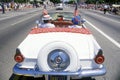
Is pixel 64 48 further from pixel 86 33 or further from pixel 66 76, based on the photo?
pixel 86 33

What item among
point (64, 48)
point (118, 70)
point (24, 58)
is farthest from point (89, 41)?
point (118, 70)

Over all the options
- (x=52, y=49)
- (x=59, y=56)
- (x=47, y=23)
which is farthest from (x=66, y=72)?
(x=47, y=23)

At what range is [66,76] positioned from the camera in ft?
17.1

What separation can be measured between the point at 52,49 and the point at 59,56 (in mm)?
185

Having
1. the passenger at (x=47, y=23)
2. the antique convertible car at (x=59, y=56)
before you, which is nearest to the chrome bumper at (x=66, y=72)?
the antique convertible car at (x=59, y=56)

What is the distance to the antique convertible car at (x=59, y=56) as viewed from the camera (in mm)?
5234

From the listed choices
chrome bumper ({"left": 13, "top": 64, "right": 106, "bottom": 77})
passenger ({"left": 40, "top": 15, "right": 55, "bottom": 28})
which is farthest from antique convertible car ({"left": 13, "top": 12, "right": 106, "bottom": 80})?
passenger ({"left": 40, "top": 15, "right": 55, "bottom": 28})

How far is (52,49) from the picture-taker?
207 inches

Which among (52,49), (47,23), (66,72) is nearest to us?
(66,72)

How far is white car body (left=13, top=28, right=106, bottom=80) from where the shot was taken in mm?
5238

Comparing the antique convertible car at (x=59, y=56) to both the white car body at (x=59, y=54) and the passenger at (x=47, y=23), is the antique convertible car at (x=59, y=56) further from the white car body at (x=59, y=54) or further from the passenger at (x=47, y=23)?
the passenger at (x=47, y=23)

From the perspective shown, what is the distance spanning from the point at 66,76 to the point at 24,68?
928 mm

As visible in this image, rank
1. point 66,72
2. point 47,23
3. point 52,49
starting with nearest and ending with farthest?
point 66,72
point 52,49
point 47,23

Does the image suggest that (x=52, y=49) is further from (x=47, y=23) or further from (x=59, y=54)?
(x=47, y=23)
